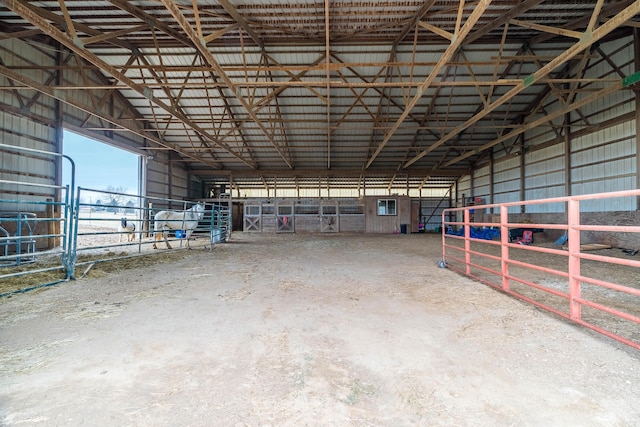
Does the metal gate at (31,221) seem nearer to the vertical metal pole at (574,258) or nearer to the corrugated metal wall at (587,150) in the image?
the vertical metal pole at (574,258)

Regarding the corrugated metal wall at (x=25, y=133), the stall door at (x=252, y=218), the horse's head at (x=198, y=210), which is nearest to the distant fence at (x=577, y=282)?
the horse's head at (x=198, y=210)

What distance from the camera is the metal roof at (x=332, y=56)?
7.13 m

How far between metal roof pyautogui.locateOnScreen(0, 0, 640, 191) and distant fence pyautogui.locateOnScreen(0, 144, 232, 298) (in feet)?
10.8

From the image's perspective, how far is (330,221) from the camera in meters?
18.7

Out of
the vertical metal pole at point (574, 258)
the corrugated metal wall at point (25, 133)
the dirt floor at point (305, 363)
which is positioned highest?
the corrugated metal wall at point (25, 133)

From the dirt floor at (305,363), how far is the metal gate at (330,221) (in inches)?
594

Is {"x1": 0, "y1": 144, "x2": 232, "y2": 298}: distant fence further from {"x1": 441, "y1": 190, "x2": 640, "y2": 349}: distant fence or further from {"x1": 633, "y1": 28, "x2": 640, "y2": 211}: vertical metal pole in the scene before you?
{"x1": 633, "y1": 28, "x2": 640, "y2": 211}: vertical metal pole

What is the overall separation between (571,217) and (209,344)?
3.65 metres

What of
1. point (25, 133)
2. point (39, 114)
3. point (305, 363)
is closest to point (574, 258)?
point (305, 363)

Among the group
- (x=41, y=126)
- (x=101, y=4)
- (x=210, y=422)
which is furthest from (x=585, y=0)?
(x=41, y=126)

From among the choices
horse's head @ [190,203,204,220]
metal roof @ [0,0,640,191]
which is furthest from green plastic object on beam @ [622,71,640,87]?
horse's head @ [190,203,204,220]

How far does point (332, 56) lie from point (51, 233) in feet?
39.4

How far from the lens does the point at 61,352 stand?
2080 millimetres

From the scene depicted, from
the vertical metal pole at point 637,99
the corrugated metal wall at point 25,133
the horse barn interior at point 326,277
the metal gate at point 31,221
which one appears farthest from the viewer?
the vertical metal pole at point 637,99
